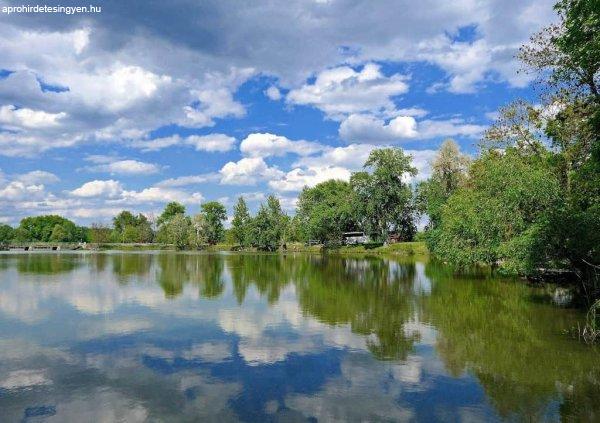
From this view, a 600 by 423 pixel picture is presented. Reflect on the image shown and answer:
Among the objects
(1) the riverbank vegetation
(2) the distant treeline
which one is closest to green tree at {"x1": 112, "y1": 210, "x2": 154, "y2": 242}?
(2) the distant treeline

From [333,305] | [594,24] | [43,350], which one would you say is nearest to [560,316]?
[333,305]

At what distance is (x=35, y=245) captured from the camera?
504ft

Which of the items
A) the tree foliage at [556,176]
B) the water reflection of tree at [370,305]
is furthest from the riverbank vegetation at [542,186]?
the water reflection of tree at [370,305]

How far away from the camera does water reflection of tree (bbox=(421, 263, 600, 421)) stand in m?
12.6

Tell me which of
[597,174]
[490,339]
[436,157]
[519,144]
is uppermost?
[436,157]

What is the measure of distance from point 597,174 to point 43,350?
25229 mm

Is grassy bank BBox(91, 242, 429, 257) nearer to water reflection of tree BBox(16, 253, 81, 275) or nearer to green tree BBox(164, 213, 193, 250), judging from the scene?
green tree BBox(164, 213, 193, 250)

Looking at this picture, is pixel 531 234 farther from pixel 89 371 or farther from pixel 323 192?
pixel 323 192

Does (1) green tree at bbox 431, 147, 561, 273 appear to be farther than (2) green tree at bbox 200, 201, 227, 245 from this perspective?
No

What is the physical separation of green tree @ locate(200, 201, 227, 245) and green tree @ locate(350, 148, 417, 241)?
6480 centimetres

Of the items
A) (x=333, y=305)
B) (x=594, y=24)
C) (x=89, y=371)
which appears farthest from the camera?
(x=333, y=305)

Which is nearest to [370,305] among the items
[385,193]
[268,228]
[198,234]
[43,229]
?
[385,193]

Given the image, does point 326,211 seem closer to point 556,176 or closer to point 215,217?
point 215,217

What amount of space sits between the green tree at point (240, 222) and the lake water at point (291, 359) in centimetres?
10546
